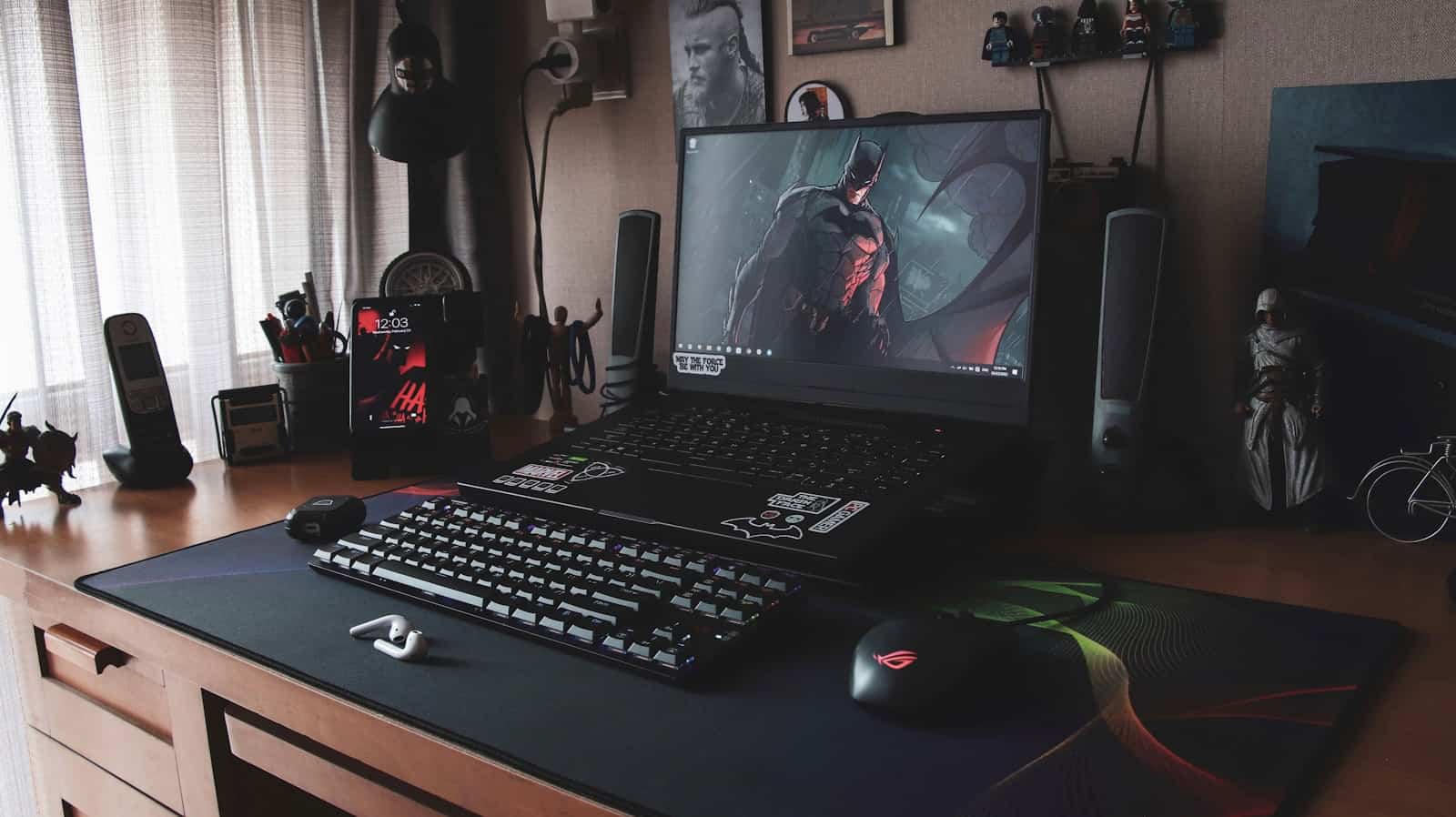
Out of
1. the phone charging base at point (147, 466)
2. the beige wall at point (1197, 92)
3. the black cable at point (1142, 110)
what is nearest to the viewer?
the beige wall at point (1197, 92)

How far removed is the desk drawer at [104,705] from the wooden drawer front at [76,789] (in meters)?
0.01


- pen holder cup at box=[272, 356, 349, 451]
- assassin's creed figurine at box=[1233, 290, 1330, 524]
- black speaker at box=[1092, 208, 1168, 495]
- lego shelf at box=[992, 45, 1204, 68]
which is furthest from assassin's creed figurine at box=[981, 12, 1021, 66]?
pen holder cup at box=[272, 356, 349, 451]

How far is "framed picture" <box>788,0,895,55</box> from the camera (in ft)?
4.03

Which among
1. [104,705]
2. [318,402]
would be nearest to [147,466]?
[318,402]

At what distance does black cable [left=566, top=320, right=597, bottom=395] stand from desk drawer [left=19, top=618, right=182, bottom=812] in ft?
2.15

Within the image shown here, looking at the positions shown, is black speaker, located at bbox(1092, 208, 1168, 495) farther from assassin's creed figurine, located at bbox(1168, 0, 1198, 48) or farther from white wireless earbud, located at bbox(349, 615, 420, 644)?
white wireless earbud, located at bbox(349, 615, 420, 644)

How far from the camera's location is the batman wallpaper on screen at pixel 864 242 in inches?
41.2

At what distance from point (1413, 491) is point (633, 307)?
0.84m

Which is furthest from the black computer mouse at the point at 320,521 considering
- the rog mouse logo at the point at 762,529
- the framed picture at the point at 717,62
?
the framed picture at the point at 717,62

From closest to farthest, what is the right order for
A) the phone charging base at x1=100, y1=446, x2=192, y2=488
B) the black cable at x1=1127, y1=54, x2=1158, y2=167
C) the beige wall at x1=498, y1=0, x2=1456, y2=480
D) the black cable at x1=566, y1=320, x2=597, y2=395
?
the beige wall at x1=498, y1=0, x2=1456, y2=480 → the black cable at x1=1127, y1=54, x2=1158, y2=167 → the phone charging base at x1=100, y1=446, x2=192, y2=488 → the black cable at x1=566, y1=320, x2=597, y2=395

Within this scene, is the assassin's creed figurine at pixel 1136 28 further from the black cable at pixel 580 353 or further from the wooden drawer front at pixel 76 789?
the wooden drawer front at pixel 76 789

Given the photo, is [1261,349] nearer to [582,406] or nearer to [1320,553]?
[1320,553]

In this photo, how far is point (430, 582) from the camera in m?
0.85

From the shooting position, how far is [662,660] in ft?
2.30
